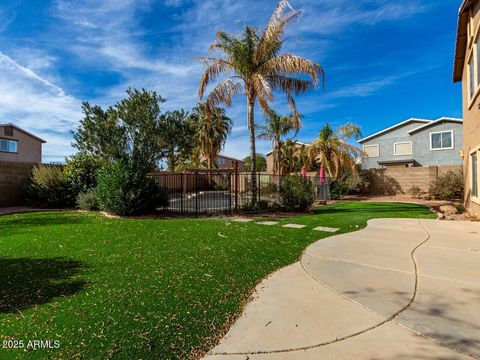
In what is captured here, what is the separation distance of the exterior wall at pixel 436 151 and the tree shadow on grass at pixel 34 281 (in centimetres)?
2979

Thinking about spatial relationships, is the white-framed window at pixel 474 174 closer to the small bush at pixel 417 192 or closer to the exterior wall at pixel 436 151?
the small bush at pixel 417 192

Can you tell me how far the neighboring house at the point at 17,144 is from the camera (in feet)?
95.7

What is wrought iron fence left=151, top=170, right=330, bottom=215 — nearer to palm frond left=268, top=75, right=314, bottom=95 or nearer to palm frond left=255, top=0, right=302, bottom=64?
palm frond left=268, top=75, right=314, bottom=95

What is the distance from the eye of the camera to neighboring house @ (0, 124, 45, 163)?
29158mm

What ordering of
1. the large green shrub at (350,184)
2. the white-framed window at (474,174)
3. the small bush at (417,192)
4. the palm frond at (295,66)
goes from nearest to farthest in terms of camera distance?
the white-framed window at (474,174) < the palm frond at (295,66) < the small bush at (417,192) < the large green shrub at (350,184)

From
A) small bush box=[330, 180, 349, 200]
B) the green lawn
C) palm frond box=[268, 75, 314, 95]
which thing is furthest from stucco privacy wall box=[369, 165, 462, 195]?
the green lawn

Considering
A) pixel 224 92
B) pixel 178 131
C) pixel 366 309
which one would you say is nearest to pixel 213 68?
pixel 224 92

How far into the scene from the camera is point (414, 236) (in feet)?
22.4

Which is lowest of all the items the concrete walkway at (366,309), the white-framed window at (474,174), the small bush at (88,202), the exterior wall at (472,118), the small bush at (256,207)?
the concrete walkway at (366,309)

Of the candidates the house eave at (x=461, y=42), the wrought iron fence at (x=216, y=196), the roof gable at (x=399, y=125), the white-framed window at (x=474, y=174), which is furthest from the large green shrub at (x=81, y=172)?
the roof gable at (x=399, y=125)

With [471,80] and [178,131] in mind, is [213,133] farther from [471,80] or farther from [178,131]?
[471,80]

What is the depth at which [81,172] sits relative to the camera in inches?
546

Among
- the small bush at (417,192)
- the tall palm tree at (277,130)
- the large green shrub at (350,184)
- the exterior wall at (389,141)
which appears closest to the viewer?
the small bush at (417,192)

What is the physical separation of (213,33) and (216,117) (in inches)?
595
